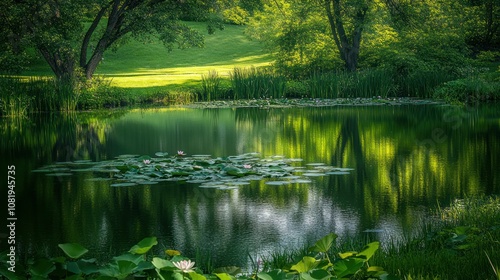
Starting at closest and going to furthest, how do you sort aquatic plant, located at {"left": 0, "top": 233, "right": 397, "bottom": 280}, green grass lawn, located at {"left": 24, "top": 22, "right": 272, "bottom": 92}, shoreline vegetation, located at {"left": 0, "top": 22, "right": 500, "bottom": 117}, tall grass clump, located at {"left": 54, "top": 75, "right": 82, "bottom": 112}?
aquatic plant, located at {"left": 0, "top": 233, "right": 397, "bottom": 280}, shoreline vegetation, located at {"left": 0, "top": 22, "right": 500, "bottom": 117}, tall grass clump, located at {"left": 54, "top": 75, "right": 82, "bottom": 112}, green grass lawn, located at {"left": 24, "top": 22, "right": 272, "bottom": 92}

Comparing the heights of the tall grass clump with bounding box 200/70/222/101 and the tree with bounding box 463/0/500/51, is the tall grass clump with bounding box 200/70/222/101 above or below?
below

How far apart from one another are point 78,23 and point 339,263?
2095cm

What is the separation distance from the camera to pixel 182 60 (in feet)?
136

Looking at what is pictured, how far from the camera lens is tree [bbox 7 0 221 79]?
865 inches

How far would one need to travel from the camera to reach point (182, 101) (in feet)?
84.6

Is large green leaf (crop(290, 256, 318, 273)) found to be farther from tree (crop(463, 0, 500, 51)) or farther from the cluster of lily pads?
tree (crop(463, 0, 500, 51))

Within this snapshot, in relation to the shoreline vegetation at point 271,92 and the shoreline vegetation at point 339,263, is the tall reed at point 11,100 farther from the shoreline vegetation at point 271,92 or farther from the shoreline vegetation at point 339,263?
the shoreline vegetation at point 339,263

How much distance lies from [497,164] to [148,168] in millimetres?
5217

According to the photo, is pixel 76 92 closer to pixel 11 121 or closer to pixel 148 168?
pixel 11 121

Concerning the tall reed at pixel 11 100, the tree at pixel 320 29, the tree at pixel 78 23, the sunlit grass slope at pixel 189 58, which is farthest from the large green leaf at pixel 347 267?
the sunlit grass slope at pixel 189 58

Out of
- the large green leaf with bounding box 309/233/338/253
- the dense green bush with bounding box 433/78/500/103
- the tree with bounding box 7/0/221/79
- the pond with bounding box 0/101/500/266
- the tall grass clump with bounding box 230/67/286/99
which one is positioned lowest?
the pond with bounding box 0/101/500/266

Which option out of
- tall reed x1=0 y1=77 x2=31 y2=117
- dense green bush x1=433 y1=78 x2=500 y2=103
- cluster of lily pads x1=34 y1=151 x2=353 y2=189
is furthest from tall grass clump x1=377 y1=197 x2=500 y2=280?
dense green bush x1=433 y1=78 x2=500 y2=103

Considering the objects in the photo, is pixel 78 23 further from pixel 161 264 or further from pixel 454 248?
pixel 161 264

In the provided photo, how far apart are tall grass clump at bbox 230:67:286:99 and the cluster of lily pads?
46.5ft
